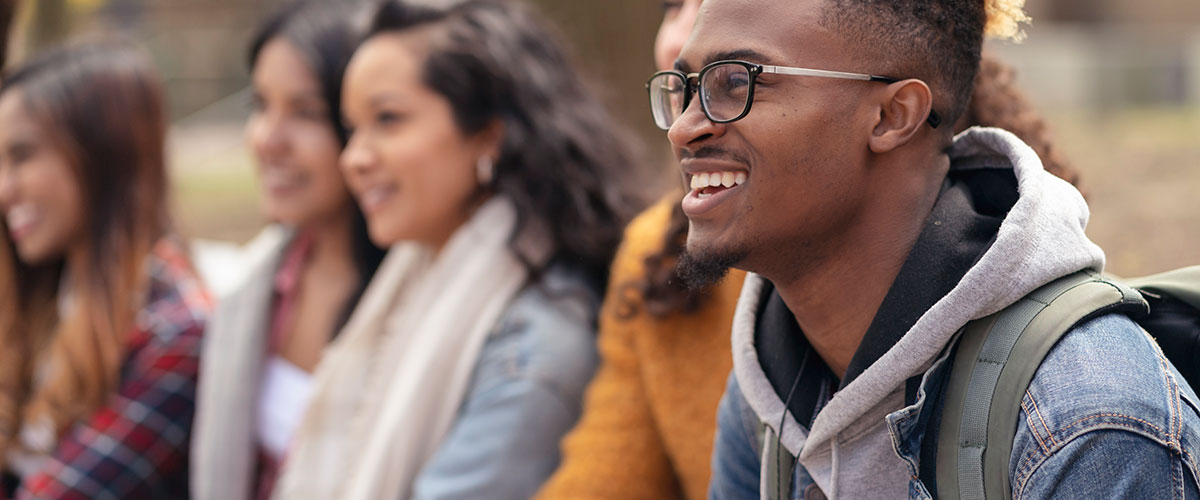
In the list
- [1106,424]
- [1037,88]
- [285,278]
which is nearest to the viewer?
[1106,424]

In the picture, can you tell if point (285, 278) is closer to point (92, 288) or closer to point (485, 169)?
point (92, 288)

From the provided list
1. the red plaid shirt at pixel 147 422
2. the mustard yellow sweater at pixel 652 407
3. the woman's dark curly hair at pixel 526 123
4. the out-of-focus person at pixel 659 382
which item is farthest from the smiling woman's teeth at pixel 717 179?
the red plaid shirt at pixel 147 422

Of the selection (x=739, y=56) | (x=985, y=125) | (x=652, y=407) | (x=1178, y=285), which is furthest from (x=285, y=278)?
(x=1178, y=285)

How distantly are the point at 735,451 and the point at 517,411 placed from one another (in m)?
0.98

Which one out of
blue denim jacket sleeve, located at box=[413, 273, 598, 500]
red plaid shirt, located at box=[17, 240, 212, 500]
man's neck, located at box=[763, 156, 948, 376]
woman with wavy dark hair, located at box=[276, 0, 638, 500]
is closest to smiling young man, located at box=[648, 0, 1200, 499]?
man's neck, located at box=[763, 156, 948, 376]

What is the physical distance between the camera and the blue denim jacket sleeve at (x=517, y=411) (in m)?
2.87

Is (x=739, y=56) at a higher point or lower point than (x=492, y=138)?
higher

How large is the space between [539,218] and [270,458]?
4.87 ft

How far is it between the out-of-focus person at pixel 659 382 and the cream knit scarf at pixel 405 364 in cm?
51

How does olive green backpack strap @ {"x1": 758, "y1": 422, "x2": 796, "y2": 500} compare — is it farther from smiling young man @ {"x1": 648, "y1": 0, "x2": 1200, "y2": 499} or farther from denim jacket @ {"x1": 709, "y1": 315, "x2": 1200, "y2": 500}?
denim jacket @ {"x1": 709, "y1": 315, "x2": 1200, "y2": 500}

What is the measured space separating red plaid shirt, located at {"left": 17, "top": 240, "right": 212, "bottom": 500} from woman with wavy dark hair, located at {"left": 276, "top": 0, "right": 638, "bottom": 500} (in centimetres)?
61

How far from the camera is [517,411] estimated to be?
9.55 ft

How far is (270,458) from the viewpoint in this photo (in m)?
3.96

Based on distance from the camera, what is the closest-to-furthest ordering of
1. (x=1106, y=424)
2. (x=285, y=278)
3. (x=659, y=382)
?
(x=1106, y=424) < (x=659, y=382) < (x=285, y=278)
